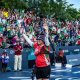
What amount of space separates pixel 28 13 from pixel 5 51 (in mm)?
10191

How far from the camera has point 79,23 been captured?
3719 centimetres

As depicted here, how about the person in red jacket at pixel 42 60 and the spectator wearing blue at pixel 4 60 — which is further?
the spectator wearing blue at pixel 4 60

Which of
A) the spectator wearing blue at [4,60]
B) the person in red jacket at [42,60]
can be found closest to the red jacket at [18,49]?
the spectator wearing blue at [4,60]

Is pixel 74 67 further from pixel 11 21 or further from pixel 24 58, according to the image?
pixel 11 21

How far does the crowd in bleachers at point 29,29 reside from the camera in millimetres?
22547

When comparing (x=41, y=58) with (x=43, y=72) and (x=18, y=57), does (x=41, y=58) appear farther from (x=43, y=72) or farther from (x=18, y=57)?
(x=18, y=57)

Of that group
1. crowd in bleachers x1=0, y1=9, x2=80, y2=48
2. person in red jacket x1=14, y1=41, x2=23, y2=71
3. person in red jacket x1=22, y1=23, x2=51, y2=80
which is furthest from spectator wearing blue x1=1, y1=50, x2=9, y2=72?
person in red jacket x1=22, y1=23, x2=51, y2=80

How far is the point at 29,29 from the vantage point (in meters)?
26.0

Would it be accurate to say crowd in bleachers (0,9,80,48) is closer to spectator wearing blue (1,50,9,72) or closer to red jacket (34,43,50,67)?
spectator wearing blue (1,50,9,72)

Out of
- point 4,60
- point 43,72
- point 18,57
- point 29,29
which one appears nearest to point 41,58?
point 43,72

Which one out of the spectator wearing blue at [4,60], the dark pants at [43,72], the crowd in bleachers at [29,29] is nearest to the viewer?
the dark pants at [43,72]

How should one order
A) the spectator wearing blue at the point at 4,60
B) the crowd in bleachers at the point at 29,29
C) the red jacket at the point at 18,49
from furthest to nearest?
the crowd in bleachers at the point at 29,29 < the red jacket at the point at 18,49 < the spectator wearing blue at the point at 4,60

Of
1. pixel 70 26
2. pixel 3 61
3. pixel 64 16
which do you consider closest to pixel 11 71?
pixel 3 61

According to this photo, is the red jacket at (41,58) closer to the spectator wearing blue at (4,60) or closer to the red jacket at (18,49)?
the spectator wearing blue at (4,60)
